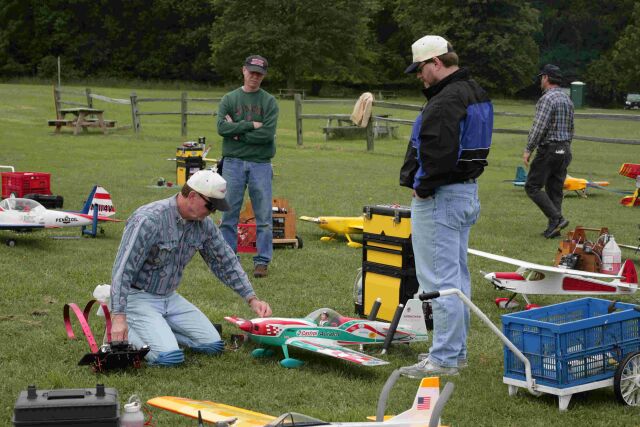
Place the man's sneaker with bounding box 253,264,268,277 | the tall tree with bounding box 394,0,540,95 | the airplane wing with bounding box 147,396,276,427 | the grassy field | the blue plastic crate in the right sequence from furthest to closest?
the tall tree with bounding box 394,0,540,95, the man's sneaker with bounding box 253,264,268,277, the grassy field, the blue plastic crate, the airplane wing with bounding box 147,396,276,427

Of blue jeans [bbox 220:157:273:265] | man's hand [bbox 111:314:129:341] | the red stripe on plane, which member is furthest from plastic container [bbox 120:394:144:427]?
blue jeans [bbox 220:157:273:265]

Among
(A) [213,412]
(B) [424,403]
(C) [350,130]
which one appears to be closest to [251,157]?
(A) [213,412]

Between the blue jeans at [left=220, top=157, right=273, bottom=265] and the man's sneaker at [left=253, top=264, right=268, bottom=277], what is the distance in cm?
5

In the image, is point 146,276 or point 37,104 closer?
point 146,276

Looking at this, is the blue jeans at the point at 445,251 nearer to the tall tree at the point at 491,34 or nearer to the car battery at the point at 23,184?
the car battery at the point at 23,184

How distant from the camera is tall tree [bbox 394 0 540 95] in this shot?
7194cm

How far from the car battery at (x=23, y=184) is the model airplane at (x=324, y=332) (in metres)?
7.84

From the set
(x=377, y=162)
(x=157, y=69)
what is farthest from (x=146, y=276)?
(x=157, y=69)

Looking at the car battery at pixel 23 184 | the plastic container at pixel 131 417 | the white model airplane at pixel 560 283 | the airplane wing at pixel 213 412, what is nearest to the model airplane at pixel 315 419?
the airplane wing at pixel 213 412

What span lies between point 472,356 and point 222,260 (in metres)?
1.91

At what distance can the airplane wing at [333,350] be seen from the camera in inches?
239

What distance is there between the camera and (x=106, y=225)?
42.1 ft

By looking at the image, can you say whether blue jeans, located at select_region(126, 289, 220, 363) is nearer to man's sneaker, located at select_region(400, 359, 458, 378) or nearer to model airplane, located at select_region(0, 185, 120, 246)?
man's sneaker, located at select_region(400, 359, 458, 378)

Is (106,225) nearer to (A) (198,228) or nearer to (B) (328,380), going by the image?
(A) (198,228)
